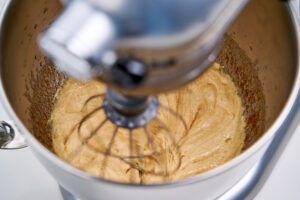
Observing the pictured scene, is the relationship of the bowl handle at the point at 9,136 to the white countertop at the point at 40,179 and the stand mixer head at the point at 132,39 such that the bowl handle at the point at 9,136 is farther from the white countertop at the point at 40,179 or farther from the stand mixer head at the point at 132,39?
the stand mixer head at the point at 132,39

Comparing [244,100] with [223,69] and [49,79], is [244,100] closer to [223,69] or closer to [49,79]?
[223,69]

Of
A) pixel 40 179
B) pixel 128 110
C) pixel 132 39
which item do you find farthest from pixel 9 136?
pixel 132 39

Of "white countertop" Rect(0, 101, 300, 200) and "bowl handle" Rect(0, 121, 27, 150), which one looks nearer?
"bowl handle" Rect(0, 121, 27, 150)

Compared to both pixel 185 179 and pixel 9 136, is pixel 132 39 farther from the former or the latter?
pixel 9 136

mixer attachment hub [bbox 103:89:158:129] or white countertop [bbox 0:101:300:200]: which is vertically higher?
mixer attachment hub [bbox 103:89:158:129]

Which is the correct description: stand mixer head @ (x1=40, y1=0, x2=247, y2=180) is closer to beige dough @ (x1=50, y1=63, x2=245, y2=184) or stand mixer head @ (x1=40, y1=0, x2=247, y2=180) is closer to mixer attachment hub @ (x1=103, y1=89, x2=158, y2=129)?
mixer attachment hub @ (x1=103, y1=89, x2=158, y2=129)

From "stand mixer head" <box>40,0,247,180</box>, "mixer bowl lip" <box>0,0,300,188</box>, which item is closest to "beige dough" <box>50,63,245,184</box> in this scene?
"mixer bowl lip" <box>0,0,300,188</box>
